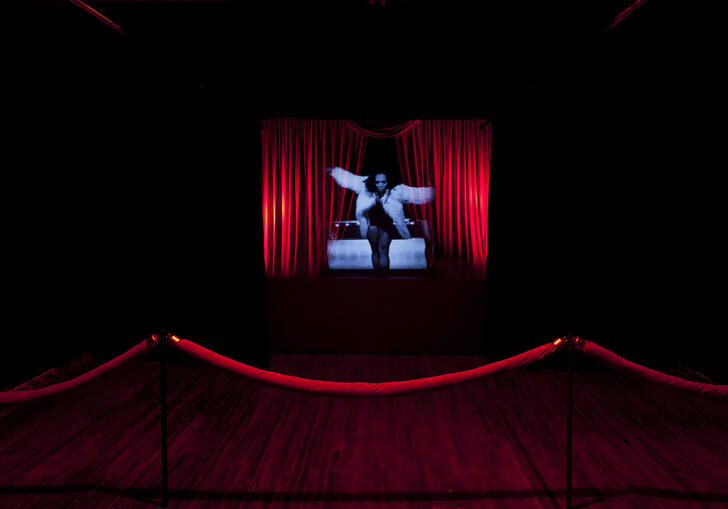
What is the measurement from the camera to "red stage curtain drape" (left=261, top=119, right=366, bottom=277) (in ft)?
15.2

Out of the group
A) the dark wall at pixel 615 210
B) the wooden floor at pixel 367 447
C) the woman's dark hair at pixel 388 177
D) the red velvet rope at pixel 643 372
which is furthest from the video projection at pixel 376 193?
the red velvet rope at pixel 643 372

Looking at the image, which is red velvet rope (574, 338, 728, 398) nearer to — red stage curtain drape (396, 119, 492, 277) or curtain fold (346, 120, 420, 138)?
red stage curtain drape (396, 119, 492, 277)

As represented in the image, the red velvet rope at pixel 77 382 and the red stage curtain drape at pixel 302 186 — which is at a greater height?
the red stage curtain drape at pixel 302 186

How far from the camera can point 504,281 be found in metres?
4.04

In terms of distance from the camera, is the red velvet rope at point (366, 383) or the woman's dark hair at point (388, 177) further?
the woman's dark hair at point (388, 177)

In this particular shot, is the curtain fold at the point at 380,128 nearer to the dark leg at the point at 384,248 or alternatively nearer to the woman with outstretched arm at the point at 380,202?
the woman with outstretched arm at the point at 380,202

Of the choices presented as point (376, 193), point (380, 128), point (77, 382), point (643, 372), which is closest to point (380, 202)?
point (376, 193)

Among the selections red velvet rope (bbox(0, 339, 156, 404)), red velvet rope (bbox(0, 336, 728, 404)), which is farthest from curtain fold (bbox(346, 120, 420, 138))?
red velvet rope (bbox(0, 339, 156, 404))

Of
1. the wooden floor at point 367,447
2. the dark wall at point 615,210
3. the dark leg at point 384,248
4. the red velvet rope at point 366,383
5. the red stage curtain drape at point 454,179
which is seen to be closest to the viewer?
the red velvet rope at point 366,383

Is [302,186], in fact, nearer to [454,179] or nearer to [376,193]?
[376,193]

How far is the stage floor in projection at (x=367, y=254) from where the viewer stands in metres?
4.75

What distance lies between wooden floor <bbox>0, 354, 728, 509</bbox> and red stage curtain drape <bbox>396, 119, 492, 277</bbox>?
4.38 ft

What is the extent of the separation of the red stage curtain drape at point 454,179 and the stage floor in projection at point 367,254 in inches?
8.2

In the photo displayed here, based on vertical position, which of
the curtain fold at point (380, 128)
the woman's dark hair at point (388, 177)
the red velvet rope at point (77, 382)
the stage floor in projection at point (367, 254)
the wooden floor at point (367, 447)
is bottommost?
the wooden floor at point (367, 447)
